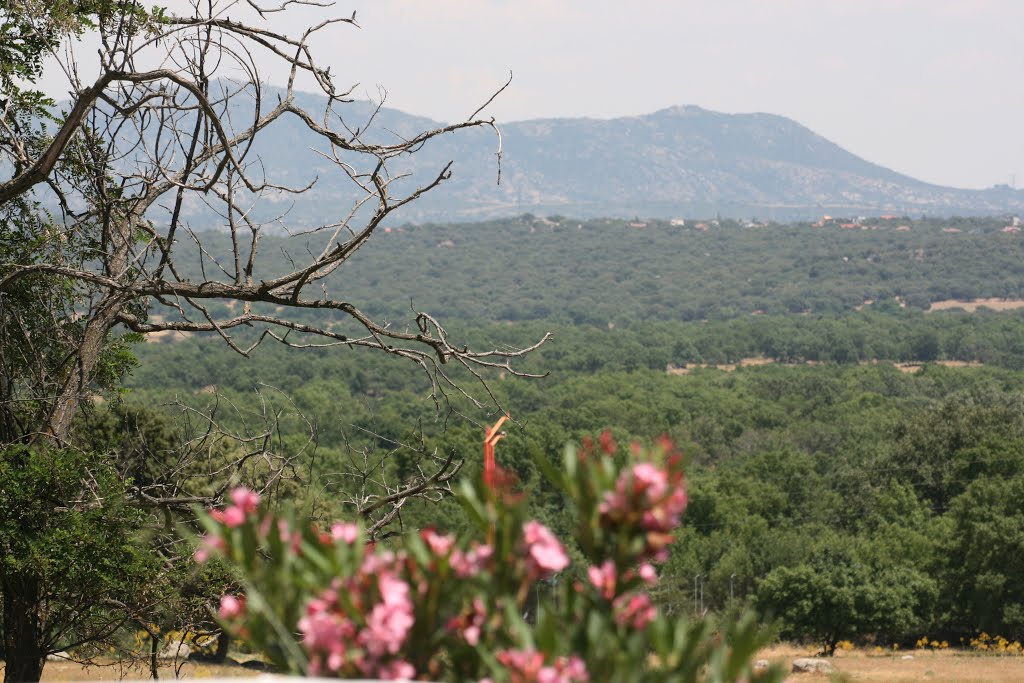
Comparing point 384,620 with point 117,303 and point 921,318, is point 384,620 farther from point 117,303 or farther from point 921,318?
point 921,318

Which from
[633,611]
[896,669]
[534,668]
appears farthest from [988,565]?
[534,668]

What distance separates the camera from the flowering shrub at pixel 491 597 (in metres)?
1.97

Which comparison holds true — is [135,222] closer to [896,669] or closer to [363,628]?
[363,628]

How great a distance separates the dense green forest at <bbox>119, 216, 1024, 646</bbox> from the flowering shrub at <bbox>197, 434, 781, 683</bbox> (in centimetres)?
17

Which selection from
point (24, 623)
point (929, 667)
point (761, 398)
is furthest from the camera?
point (761, 398)

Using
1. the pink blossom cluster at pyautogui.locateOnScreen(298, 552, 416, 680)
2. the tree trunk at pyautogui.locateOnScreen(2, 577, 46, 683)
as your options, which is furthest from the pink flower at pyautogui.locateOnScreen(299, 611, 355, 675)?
the tree trunk at pyautogui.locateOnScreen(2, 577, 46, 683)

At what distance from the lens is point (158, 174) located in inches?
236

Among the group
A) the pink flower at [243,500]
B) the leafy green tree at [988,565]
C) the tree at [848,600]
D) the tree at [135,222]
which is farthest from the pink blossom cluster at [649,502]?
the leafy green tree at [988,565]

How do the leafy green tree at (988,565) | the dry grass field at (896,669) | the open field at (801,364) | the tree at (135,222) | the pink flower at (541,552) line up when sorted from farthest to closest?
the open field at (801,364), the leafy green tree at (988,565), the dry grass field at (896,669), the tree at (135,222), the pink flower at (541,552)

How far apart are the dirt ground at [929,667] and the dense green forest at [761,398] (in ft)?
6.65

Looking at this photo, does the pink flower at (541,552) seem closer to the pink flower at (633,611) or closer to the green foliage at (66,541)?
the pink flower at (633,611)

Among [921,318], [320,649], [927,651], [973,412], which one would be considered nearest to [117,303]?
[320,649]

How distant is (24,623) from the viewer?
248 inches

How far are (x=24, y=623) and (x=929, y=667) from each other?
17043 mm
